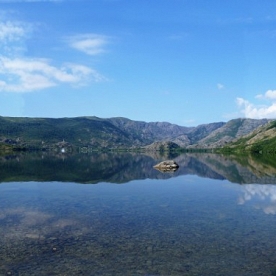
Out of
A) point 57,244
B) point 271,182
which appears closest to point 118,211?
point 57,244

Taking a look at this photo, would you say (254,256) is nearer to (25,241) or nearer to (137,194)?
(25,241)

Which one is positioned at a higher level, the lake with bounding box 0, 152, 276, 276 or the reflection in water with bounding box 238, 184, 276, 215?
the reflection in water with bounding box 238, 184, 276, 215

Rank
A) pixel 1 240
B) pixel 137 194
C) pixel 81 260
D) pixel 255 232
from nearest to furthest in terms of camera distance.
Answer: pixel 81 260
pixel 1 240
pixel 255 232
pixel 137 194

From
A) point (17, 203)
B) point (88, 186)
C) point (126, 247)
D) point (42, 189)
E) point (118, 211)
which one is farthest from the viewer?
point (88, 186)

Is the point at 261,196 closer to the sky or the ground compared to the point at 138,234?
closer to the sky

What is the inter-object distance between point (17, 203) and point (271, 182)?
6581 centimetres

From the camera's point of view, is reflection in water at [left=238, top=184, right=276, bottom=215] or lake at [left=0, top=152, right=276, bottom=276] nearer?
lake at [left=0, top=152, right=276, bottom=276]

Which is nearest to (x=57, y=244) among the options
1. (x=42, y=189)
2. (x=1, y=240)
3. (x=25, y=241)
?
(x=25, y=241)

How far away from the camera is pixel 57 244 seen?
33.0m

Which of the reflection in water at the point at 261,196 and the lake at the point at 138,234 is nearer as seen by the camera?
the lake at the point at 138,234

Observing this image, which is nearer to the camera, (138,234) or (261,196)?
(138,234)

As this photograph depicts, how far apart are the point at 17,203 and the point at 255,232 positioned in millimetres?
41472

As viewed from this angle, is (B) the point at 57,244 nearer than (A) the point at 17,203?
Yes

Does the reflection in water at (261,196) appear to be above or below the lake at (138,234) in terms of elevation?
above
